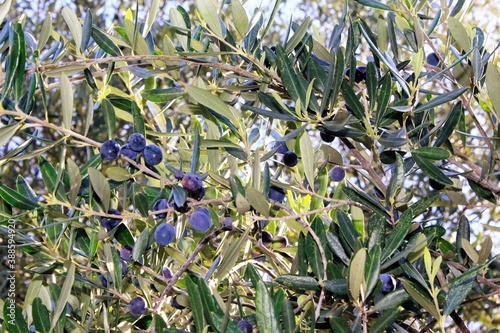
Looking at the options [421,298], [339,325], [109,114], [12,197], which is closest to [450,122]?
[421,298]

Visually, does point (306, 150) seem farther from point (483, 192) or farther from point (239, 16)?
point (483, 192)

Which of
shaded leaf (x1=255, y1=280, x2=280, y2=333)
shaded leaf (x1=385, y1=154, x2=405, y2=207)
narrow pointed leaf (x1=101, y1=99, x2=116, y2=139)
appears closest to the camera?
shaded leaf (x1=255, y1=280, x2=280, y2=333)

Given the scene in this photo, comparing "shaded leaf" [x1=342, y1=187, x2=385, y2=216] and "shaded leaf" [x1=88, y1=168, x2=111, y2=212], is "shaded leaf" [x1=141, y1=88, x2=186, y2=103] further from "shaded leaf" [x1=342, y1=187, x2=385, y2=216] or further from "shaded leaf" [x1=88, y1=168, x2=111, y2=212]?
"shaded leaf" [x1=342, y1=187, x2=385, y2=216]

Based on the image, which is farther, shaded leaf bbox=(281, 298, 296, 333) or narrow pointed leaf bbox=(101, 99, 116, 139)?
narrow pointed leaf bbox=(101, 99, 116, 139)

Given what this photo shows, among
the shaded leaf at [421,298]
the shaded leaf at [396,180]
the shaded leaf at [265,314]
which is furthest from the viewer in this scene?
the shaded leaf at [396,180]

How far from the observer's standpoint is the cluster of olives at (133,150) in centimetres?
99

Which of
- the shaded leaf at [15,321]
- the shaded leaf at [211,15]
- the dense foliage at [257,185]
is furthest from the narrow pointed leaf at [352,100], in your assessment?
the shaded leaf at [15,321]

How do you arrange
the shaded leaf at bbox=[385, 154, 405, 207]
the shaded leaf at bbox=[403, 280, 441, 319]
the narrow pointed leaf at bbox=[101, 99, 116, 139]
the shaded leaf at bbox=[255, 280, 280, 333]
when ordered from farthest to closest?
the narrow pointed leaf at bbox=[101, 99, 116, 139] < the shaded leaf at bbox=[385, 154, 405, 207] < the shaded leaf at bbox=[403, 280, 441, 319] < the shaded leaf at bbox=[255, 280, 280, 333]

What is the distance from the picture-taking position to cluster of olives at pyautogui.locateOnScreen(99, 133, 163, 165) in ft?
3.26

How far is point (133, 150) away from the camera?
1023 millimetres

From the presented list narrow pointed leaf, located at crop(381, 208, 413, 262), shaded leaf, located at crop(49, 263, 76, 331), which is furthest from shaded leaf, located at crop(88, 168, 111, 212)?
narrow pointed leaf, located at crop(381, 208, 413, 262)

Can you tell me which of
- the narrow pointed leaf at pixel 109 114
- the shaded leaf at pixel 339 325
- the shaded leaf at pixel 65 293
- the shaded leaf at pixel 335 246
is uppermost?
the narrow pointed leaf at pixel 109 114

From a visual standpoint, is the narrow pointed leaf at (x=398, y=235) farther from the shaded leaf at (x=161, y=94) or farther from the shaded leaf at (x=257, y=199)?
the shaded leaf at (x=161, y=94)

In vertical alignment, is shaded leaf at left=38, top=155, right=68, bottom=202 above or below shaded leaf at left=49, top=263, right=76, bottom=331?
above
